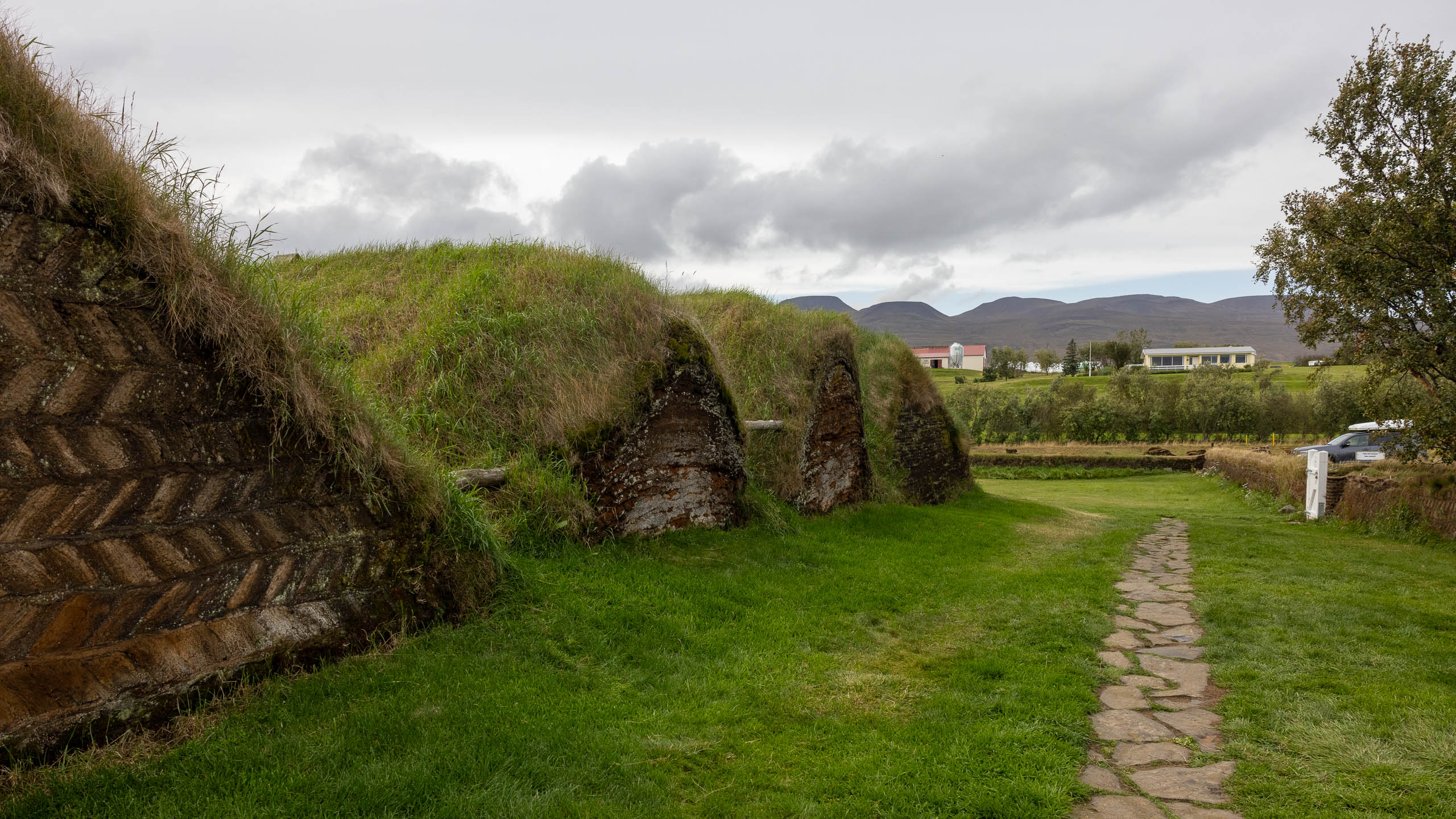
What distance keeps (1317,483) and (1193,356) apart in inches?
4186

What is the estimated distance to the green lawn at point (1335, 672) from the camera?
4.06 m

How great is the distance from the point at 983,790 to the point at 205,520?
4339 mm

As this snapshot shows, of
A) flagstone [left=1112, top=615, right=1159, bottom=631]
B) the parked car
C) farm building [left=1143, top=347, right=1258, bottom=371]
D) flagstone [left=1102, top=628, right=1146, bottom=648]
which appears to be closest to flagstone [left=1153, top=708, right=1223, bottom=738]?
flagstone [left=1102, top=628, right=1146, bottom=648]

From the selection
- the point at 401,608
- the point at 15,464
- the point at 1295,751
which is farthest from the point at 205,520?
the point at 1295,751

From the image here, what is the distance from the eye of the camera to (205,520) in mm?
3930

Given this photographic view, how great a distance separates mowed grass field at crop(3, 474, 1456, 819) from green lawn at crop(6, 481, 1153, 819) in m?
0.02

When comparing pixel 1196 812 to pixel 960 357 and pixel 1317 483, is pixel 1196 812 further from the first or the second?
pixel 960 357

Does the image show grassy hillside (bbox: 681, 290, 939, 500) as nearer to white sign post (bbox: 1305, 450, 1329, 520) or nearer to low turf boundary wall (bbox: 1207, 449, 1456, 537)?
white sign post (bbox: 1305, 450, 1329, 520)

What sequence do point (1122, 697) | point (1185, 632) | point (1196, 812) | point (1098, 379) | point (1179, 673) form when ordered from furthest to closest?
point (1098, 379) < point (1185, 632) < point (1179, 673) < point (1122, 697) < point (1196, 812)

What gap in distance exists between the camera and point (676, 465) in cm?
850

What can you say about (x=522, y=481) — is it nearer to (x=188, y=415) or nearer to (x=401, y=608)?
(x=401, y=608)

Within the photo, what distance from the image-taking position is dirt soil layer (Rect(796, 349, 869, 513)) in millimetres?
11703

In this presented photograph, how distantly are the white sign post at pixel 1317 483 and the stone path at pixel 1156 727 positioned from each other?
1039 centimetres

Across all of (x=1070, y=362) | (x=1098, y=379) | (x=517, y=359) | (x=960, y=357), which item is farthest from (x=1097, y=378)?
(x=517, y=359)
